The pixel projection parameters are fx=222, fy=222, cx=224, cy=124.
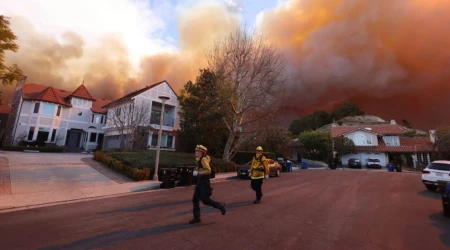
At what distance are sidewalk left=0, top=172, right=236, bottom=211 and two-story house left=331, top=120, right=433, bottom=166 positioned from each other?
128 ft

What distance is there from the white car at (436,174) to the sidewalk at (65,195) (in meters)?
13.9

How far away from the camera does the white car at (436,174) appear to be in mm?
10804

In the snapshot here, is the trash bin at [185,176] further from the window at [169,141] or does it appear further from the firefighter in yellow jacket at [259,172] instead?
the window at [169,141]

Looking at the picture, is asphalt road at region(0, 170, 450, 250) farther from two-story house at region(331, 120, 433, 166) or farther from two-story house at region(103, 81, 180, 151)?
two-story house at region(331, 120, 433, 166)

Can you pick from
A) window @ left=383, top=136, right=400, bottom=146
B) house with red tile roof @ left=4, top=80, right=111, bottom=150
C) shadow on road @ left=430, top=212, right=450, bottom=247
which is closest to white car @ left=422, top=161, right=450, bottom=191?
shadow on road @ left=430, top=212, right=450, bottom=247

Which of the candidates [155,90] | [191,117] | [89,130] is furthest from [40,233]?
[89,130]

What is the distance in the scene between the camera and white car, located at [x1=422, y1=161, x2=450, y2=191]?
10.8 meters

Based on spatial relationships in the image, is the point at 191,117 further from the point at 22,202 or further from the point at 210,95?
the point at 22,202

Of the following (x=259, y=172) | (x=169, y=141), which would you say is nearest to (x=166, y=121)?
(x=169, y=141)

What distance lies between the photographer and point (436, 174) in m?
11.2

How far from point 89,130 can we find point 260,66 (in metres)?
28.7

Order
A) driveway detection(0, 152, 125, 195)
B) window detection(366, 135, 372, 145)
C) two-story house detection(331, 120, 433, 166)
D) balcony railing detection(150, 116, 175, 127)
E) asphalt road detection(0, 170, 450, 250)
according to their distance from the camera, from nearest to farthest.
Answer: asphalt road detection(0, 170, 450, 250) < driveway detection(0, 152, 125, 195) < balcony railing detection(150, 116, 175, 127) < two-story house detection(331, 120, 433, 166) < window detection(366, 135, 372, 145)

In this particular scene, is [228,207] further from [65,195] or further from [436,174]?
[436,174]

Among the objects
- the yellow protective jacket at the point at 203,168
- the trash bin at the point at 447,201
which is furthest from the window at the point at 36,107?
the trash bin at the point at 447,201
